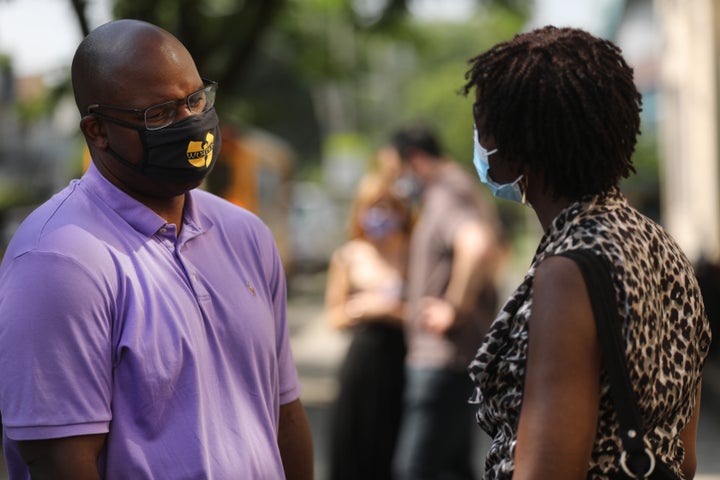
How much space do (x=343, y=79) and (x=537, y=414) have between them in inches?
456

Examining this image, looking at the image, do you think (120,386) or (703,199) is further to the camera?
(703,199)

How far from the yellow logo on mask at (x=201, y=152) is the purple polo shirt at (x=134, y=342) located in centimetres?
14

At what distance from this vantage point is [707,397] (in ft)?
35.2

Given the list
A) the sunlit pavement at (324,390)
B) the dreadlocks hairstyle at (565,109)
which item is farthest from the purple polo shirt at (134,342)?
the sunlit pavement at (324,390)

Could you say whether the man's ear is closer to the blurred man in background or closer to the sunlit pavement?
the blurred man in background

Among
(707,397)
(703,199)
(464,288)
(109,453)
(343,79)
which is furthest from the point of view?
(703,199)

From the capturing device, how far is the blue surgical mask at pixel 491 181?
2.33 meters

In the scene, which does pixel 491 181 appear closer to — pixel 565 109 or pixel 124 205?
pixel 565 109

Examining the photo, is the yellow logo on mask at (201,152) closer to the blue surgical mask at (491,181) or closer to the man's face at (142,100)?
the man's face at (142,100)

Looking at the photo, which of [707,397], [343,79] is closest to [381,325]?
[707,397]

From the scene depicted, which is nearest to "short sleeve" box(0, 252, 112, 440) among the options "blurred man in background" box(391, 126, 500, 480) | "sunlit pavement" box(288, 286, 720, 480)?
"blurred man in background" box(391, 126, 500, 480)

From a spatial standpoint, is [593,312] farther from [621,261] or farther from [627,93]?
[627,93]

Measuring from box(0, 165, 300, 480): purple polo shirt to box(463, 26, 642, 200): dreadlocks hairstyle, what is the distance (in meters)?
0.70

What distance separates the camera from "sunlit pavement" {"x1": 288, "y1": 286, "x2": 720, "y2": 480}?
805 cm
